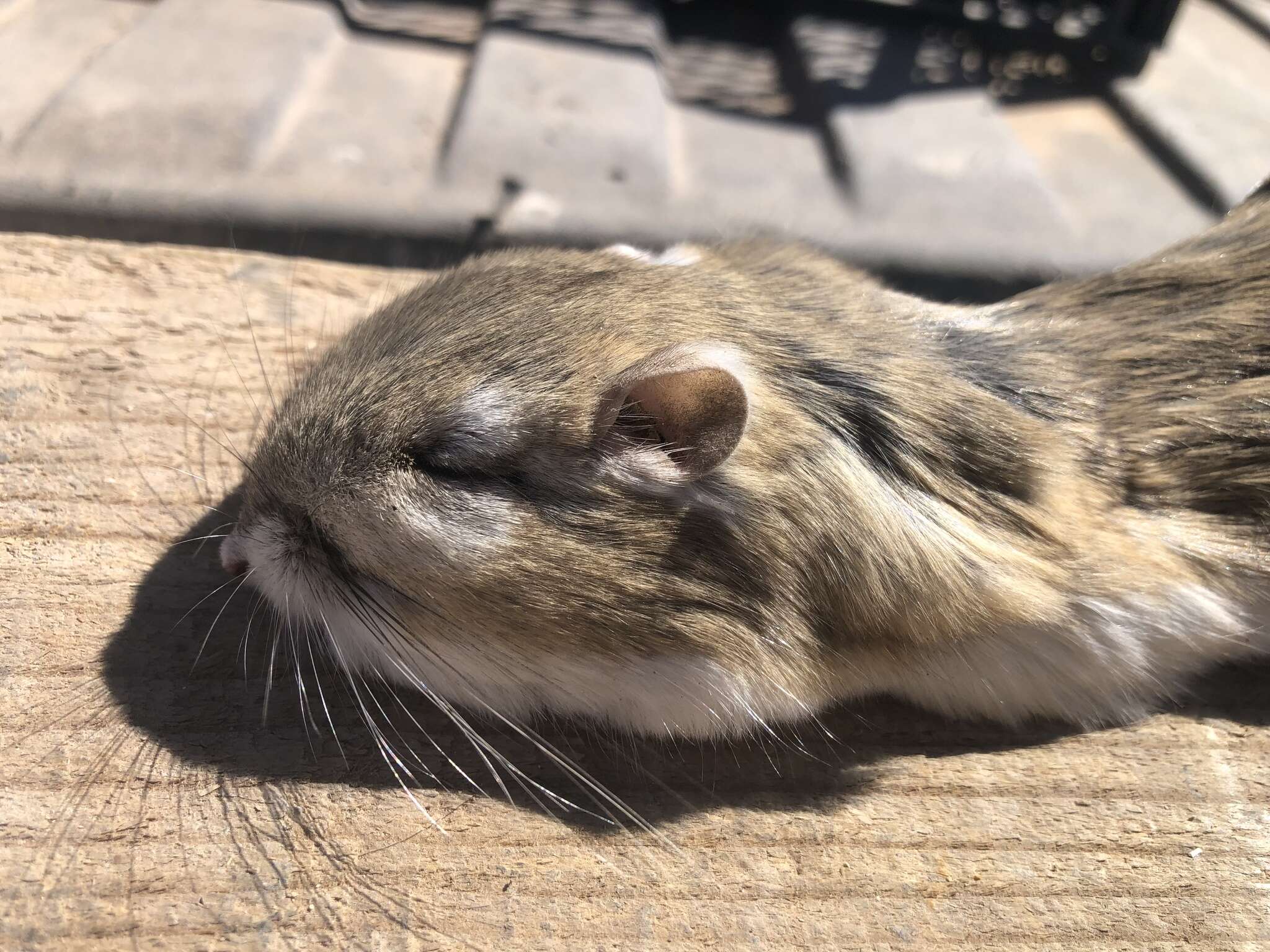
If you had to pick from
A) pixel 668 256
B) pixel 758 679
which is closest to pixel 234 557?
pixel 758 679

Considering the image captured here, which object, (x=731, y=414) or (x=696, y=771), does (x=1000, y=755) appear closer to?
(x=696, y=771)

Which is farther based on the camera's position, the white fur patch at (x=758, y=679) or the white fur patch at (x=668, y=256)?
the white fur patch at (x=668, y=256)

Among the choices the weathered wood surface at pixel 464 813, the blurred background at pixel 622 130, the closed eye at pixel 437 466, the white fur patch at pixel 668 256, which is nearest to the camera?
the weathered wood surface at pixel 464 813

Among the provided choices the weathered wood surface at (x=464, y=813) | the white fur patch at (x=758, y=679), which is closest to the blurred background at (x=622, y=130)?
the weathered wood surface at (x=464, y=813)

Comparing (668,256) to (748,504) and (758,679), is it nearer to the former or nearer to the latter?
(748,504)

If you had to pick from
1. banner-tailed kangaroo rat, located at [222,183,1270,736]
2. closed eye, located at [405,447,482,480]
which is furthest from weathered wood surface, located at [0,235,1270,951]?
closed eye, located at [405,447,482,480]

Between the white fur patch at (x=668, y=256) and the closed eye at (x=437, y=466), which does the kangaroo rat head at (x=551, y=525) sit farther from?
the white fur patch at (x=668, y=256)

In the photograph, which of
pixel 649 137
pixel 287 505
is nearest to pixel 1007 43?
pixel 649 137
